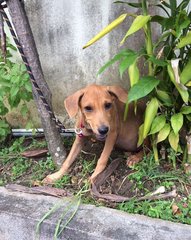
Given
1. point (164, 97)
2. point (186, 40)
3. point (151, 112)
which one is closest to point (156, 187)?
point (151, 112)

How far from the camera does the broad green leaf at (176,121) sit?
105 inches

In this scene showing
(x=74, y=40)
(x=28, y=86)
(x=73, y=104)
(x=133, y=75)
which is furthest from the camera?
(x=74, y=40)

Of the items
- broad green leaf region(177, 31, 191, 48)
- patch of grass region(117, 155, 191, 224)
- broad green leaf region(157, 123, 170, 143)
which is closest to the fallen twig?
patch of grass region(117, 155, 191, 224)

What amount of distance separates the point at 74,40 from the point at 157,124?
4.84 feet

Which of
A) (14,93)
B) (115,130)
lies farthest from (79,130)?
(14,93)

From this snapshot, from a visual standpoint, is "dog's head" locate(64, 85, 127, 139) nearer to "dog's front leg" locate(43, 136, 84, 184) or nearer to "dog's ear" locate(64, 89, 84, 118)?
"dog's ear" locate(64, 89, 84, 118)

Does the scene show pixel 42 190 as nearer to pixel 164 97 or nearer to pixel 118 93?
pixel 118 93

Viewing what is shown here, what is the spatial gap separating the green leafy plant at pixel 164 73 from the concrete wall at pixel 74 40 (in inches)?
30.7

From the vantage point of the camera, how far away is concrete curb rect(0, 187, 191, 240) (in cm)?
243

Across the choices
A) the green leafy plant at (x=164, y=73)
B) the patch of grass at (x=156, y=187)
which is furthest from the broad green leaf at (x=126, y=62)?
the patch of grass at (x=156, y=187)

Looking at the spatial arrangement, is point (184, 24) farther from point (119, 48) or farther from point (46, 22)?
point (46, 22)

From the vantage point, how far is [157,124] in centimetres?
283

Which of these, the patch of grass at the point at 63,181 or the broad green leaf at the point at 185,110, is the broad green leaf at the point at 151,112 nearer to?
the broad green leaf at the point at 185,110

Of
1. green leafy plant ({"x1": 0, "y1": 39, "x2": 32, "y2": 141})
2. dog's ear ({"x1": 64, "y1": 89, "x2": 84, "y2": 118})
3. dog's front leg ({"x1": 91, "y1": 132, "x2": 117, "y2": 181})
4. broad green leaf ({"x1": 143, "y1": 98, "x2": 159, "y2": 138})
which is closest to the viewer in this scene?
broad green leaf ({"x1": 143, "y1": 98, "x2": 159, "y2": 138})
